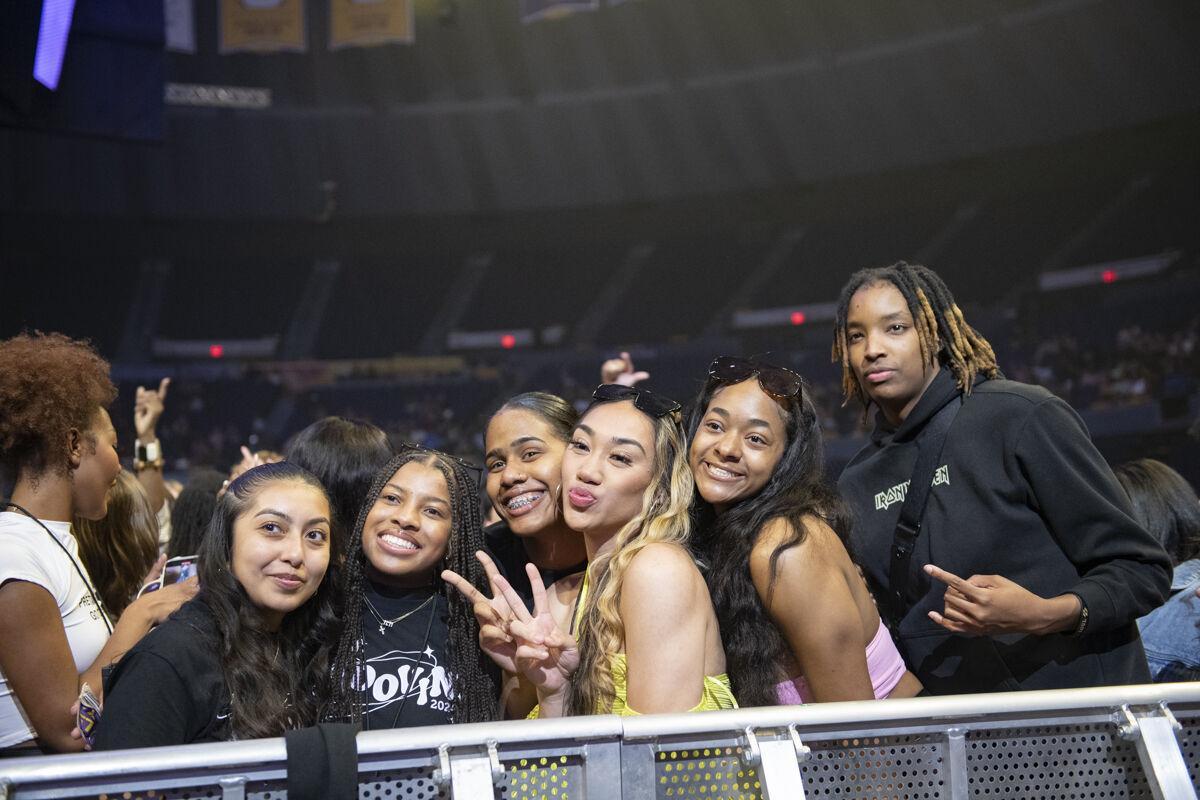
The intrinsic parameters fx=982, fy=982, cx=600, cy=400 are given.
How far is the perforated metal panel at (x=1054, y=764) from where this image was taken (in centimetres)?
155

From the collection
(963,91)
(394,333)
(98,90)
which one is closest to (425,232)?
(394,333)

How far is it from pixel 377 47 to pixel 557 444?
61.2 feet

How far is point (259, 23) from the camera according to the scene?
39.8 feet

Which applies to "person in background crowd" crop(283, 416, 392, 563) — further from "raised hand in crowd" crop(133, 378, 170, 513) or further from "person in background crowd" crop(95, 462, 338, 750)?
"raised hand in crowd" crop(133, 378, 170, 513)

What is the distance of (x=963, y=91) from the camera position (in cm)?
1741

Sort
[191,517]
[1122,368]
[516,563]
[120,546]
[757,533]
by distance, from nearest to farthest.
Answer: [757,533]
[516,563]
[120,546]
[191,517]
[1122,368]

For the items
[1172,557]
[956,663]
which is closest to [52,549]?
[956,663]

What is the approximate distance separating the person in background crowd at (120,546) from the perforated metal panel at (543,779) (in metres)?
2.35

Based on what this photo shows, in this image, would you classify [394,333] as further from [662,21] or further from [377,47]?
[662,21]

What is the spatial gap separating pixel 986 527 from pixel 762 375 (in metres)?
0.64

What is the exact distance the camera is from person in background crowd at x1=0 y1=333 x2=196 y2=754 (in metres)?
2.26

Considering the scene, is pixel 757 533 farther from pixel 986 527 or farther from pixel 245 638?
pixel 245 638

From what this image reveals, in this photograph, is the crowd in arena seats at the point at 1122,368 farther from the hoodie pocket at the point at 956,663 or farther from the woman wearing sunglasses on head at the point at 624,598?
the woman wearing sunglasses on head at the point at 624,598

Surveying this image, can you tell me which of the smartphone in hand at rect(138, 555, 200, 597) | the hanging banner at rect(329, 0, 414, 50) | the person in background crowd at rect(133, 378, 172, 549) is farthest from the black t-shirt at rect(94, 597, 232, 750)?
the hanging banner at rect(329, 0, 414, 50)
